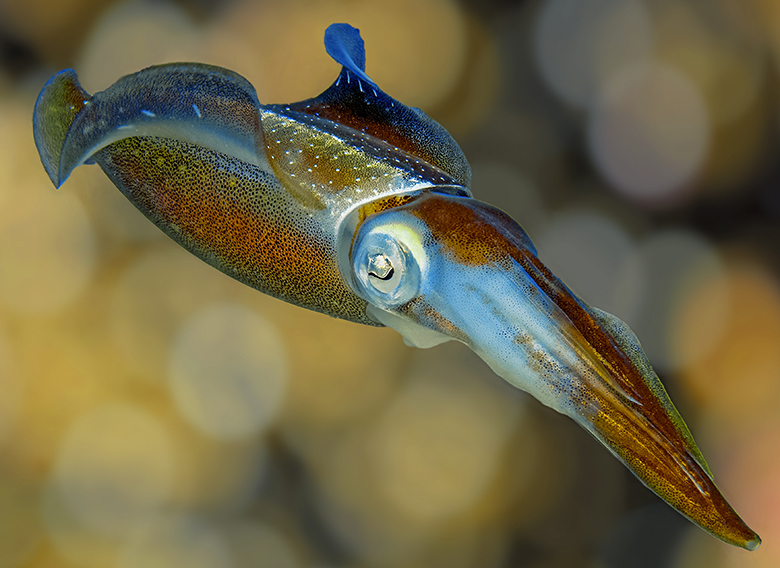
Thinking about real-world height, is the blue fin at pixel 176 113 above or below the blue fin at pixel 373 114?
below

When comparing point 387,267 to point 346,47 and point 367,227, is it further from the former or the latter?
point 346,47

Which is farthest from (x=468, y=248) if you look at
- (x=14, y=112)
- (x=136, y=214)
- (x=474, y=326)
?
(x=14, y=112)

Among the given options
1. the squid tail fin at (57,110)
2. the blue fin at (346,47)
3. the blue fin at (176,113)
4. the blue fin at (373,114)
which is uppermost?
the blue fin at (346,47)

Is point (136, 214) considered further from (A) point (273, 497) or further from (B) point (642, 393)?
(B) point (642, 393)

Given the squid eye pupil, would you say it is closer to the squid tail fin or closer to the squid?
the squid

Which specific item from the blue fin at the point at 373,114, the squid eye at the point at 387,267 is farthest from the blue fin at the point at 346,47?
the squid eye at the point at 387,267

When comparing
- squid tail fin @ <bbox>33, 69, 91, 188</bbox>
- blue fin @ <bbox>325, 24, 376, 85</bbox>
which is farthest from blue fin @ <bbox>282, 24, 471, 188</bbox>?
squid tail fin @ <bbox>33, 69, 91, 188</bbox>

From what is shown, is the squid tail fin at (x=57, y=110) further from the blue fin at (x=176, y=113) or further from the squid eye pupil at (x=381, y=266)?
the squid eye pupil at (x=381, y=266)

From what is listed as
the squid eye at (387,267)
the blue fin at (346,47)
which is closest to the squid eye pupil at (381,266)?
the squid eye at (387,267)

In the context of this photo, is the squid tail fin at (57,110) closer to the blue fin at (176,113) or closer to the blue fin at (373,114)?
the blue fin at (176,113)
